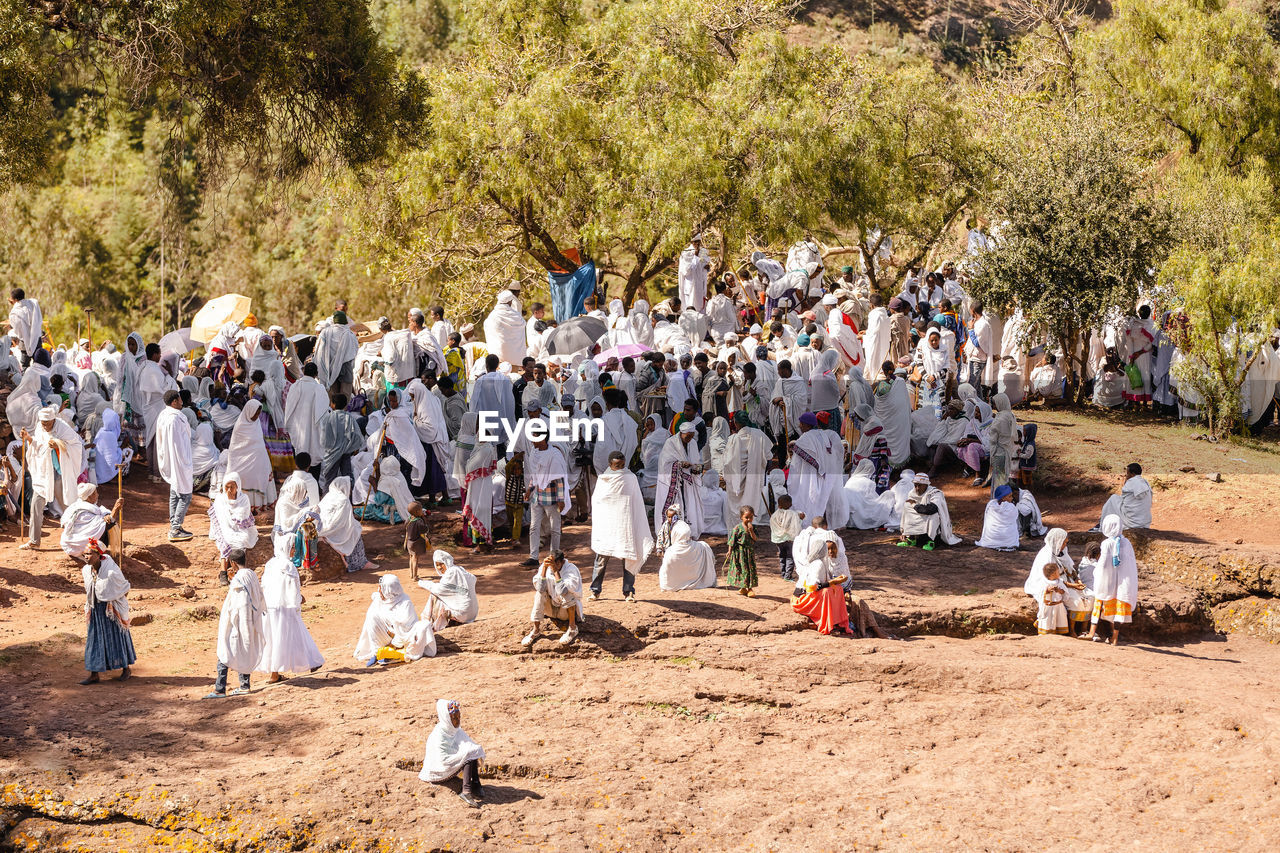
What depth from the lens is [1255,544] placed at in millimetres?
13547

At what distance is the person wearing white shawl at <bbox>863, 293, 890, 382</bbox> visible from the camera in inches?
715

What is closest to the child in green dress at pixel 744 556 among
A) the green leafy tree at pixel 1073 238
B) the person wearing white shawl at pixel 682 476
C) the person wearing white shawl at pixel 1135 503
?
the person wearing white shawl at pixel 682 476

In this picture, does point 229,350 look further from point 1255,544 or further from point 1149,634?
point 1255,544

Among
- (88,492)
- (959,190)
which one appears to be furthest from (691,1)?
(88,492)

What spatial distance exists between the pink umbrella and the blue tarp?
3.62 meters

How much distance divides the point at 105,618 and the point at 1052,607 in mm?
7821

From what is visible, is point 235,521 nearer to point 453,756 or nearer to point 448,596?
point 448,596

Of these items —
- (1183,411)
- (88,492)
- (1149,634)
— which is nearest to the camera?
(88,492)

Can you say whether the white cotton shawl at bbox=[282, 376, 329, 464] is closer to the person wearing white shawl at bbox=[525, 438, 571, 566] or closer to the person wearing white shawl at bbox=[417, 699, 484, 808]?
the person wearing white shawl at bbox=[525, 438, 571, 566]

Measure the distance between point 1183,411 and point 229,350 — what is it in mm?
13248

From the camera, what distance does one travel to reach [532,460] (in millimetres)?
11984

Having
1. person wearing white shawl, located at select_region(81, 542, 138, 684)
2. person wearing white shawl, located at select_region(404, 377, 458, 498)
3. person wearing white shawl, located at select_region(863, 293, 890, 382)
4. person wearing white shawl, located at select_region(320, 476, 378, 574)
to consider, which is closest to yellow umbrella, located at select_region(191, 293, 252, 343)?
person wearing white shawl, located at select_region(404, 377, 458, 498)

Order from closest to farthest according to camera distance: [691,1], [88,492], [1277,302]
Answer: [88,492] → [1277,302] → [691,1]

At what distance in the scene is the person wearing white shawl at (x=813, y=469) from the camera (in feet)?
43.8
